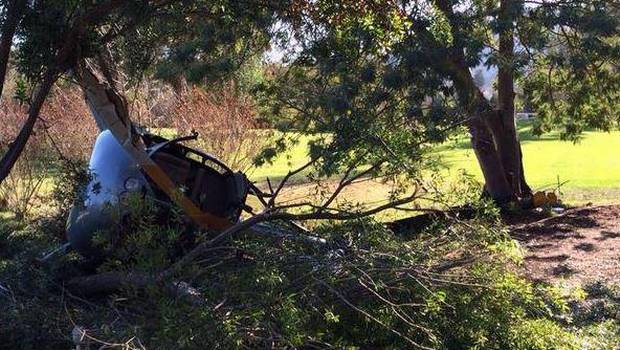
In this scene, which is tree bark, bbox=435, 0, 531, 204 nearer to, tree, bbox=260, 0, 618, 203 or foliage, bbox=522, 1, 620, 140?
foliage, bbox=522, 1, 620, 140

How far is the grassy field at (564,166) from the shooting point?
14.9 metres

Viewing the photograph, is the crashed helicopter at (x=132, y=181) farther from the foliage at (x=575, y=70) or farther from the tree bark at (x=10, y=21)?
the foliage at (x=575, y=70)

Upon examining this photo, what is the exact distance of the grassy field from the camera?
14.9 m

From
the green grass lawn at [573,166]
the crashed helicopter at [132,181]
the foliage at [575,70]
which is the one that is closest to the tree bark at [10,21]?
the crashed helicopter at [132,181]

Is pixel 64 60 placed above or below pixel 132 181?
above

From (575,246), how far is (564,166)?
1507 cm

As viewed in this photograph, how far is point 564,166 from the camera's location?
24.5 metres

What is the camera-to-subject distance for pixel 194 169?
7344 mm

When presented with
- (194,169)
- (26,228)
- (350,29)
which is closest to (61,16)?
(350,29)

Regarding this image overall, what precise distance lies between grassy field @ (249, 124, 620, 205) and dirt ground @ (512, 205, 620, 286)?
1.37 m

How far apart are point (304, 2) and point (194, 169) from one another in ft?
7.47

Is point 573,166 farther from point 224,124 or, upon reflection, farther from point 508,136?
point 224,124

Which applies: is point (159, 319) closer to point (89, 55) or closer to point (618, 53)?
point (89, 55)

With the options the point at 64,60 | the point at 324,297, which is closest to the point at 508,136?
the point at 324,297
